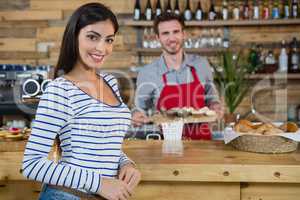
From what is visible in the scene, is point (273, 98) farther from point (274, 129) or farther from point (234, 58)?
point (274, 129)

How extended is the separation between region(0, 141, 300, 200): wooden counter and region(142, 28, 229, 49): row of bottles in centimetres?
254

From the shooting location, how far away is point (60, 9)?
4625mm

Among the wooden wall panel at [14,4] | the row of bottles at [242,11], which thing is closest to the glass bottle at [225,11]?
the row of bottles at [242,11]

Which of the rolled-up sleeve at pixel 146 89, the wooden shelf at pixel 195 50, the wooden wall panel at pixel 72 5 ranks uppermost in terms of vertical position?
the wooden wall panel at pixel 72 5

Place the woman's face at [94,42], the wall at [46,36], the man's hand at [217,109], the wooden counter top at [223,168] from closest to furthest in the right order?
the woman's face at [94,42]
the wooden counter top at [223,168]
the man's hand at [217,109]
the wall at [46,36]

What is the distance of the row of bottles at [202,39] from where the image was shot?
432cm

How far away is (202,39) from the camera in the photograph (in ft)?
14.3

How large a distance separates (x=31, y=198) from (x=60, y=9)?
302 centimetres

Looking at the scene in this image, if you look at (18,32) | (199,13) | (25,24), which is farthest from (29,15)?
(199,13)

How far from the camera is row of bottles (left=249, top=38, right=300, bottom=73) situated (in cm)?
425

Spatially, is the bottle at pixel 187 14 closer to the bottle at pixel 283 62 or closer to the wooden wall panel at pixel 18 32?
the bottle at pixel 283 62

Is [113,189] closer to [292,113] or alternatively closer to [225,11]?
[225,11]

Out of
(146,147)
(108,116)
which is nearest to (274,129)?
(146,147)

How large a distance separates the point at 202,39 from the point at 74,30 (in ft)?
10.4
